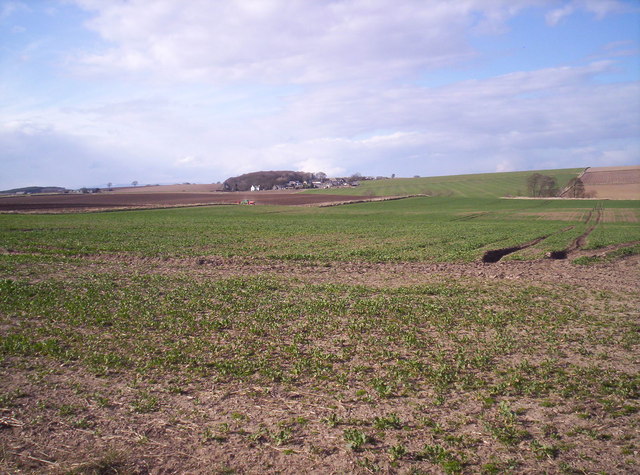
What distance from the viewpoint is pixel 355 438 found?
6.56 meters

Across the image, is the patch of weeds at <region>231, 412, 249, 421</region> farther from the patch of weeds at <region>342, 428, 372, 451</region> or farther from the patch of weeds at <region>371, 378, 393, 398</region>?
the patch of weeds at <region>371, 378, 393, 398</region>

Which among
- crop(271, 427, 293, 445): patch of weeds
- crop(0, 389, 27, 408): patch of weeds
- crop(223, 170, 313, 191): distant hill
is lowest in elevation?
crop(271, 427, 293, 445): patch of weeds

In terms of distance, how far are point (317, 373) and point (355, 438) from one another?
2500 millimetres

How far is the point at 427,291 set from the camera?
55.4 feet

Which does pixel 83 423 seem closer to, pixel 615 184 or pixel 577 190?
pixel 577 190

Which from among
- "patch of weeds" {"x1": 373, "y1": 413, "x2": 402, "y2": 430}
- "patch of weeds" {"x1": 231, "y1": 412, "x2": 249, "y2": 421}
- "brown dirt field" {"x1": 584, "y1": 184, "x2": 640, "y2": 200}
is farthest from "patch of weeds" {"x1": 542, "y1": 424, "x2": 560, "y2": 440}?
"brown dirt field" {"x1": 584, "y1": 184, "x2": 640, "y2": 200}

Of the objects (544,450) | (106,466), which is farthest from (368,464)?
(106,466)

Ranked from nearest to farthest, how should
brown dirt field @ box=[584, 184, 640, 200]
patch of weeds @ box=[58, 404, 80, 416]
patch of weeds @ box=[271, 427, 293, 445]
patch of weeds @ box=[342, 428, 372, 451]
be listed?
1. patch of weeds @ box=[342, 428, 372, 451]
2. patch of weeds @ box=[271, 427, 293, 445]
3. patch of weeds @ box=[58, 404, 80, 416]
4. brown dirt field @ box=[584, 184, 640, 200]

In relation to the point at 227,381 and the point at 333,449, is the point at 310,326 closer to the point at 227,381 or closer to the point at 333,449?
the point at 227,381

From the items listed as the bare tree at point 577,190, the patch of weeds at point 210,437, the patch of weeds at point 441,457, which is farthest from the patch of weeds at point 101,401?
the bare tree at point 577,190

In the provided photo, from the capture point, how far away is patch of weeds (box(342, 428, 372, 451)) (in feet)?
21.0

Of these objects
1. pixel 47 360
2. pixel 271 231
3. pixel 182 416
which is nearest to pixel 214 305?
pixel 47 360

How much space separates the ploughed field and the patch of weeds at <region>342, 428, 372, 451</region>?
0.08 feet

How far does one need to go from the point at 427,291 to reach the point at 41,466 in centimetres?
1354
